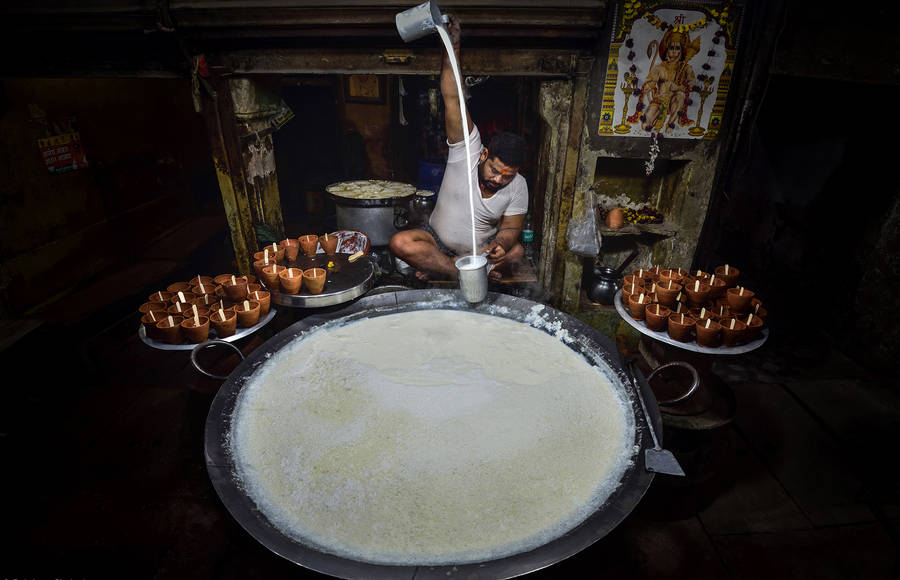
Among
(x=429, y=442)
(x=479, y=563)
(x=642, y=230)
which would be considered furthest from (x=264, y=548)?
(x=642, y=230)

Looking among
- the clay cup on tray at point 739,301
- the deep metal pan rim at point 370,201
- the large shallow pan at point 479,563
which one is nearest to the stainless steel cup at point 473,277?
the large shallow pan at point 479,563

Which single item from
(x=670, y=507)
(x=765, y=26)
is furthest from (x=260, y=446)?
(x=765, y=26)

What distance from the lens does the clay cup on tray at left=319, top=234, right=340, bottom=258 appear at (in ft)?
13.5

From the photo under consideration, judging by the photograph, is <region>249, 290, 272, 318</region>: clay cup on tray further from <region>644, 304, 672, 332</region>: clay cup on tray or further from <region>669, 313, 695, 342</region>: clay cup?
<region>669, 313, 695, 342</region>: clay cup

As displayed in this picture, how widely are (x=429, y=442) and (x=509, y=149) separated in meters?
2.95

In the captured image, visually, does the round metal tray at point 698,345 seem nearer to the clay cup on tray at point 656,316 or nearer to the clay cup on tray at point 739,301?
the clay cup on tray at point 656,316

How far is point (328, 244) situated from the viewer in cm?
410

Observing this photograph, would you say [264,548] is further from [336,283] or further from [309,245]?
[309,245]

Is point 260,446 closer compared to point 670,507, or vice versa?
point 260,446

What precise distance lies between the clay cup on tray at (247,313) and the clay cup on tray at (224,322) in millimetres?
44

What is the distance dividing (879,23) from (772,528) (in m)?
3.96

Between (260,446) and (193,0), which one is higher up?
(193,0)

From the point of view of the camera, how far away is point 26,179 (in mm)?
4766

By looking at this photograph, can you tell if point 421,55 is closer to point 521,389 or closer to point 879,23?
point 521,389
